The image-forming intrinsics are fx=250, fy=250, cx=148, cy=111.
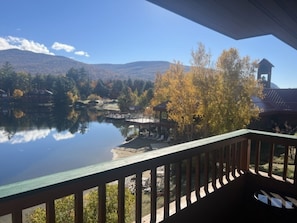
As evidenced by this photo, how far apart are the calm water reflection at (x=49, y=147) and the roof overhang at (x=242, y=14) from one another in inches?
646

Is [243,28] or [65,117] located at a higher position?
[243,28]

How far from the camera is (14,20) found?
378ft

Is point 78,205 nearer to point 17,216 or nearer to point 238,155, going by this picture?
point 17,216

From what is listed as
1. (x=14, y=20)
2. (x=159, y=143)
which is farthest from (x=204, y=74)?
(x=14, y=20)

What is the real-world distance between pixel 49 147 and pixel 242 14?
25641mm

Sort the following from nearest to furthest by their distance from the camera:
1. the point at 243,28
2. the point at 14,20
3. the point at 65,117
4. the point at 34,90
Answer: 1. the point at 243,28
2. the point at 65,117
3. the point at 34,90
4. the point at 14,20

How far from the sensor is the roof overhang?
1639 mm

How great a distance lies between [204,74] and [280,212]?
1095cm

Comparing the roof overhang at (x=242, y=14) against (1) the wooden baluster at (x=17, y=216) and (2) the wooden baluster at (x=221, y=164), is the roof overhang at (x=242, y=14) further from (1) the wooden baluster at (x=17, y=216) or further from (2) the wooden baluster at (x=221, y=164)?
(1) the wooden baluster at (x=17, y=216)

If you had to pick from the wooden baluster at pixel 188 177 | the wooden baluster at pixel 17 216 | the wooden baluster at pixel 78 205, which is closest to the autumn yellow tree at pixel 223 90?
the wooden baluster at pixel 188 177

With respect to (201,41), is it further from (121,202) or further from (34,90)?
(34,90)

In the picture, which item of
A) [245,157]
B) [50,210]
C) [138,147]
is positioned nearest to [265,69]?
[138,147]

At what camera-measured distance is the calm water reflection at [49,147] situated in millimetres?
17531

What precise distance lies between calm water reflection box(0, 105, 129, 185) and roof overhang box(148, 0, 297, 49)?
53.9 ft
